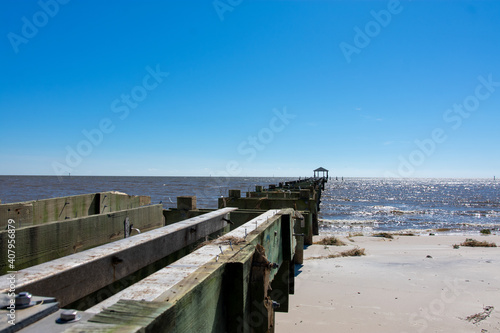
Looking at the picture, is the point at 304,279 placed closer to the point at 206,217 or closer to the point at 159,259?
the point at 206,217

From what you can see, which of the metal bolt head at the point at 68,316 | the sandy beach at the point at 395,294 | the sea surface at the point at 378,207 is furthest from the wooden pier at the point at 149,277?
the sea surface at the point at 378,207

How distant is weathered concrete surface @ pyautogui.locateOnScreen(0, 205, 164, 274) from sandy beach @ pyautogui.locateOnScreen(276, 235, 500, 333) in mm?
3468

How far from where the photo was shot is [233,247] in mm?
3609

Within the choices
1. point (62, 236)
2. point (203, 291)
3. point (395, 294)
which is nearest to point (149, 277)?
point (203, 291)

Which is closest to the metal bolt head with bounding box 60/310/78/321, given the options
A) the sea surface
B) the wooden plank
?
the wooden plank

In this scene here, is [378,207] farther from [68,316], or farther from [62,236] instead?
[68,316]

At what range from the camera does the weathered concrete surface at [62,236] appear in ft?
12.9

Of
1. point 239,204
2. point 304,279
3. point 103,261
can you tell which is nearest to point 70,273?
point 103,261

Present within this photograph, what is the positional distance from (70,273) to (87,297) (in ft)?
1.65

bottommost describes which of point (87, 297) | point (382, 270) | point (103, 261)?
point (382, 270)

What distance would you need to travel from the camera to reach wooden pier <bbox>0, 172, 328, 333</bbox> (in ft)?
5.77

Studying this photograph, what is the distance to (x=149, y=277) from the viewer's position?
260cm

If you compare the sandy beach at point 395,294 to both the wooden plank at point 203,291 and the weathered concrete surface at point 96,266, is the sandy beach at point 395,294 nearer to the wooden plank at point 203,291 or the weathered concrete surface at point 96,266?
the weathered concrete surface at point 96,266

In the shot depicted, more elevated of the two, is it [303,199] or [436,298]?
[303,199]
